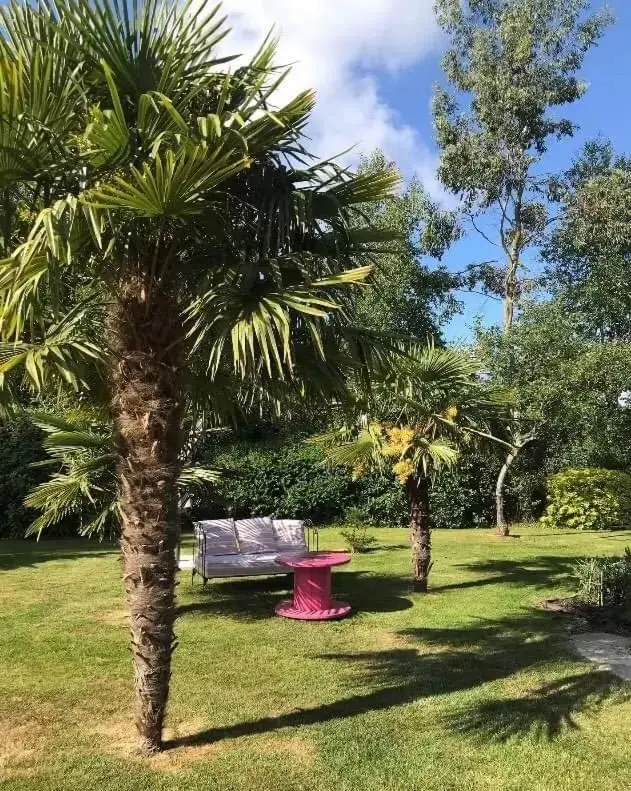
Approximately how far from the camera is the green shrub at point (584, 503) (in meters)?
17.2

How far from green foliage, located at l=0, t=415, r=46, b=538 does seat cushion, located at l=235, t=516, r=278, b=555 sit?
701 centimetres

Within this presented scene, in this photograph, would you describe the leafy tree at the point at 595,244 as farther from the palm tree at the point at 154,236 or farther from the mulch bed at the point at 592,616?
the palm tree at the point at 154,236

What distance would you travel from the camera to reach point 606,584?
8.48 metres

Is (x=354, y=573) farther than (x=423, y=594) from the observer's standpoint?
Yes

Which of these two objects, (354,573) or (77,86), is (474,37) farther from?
(77,86)

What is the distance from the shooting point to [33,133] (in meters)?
3.95

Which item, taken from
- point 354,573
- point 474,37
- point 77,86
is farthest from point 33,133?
point 474,37

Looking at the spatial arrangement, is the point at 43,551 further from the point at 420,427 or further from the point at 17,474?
the point at 420,427

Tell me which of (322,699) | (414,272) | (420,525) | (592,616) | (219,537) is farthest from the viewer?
(414,272)

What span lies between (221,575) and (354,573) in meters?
2.56

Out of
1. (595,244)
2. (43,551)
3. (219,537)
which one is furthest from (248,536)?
(595,244)

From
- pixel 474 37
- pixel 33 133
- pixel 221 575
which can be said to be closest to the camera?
pixel 33 133

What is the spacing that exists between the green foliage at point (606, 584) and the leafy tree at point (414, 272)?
12.2 m

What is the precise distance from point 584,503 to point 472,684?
41.6ft
